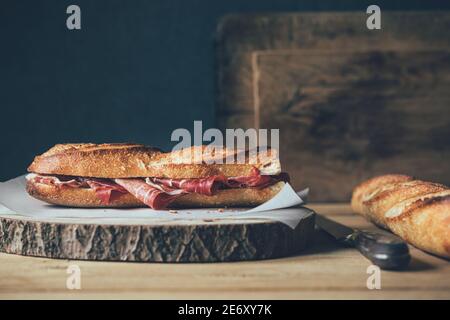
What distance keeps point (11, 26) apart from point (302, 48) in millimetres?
1273

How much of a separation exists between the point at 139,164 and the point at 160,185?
0.09 meters

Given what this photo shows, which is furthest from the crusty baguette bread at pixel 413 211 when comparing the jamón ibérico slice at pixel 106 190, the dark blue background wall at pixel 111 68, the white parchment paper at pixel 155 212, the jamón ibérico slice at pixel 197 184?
the dark blue background wall at pixel 111 68

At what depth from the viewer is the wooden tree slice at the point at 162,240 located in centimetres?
152

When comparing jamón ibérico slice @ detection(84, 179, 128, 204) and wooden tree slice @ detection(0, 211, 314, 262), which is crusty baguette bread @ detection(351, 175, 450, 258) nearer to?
wooden tree slice @ detection(0, 211, 314, 262)

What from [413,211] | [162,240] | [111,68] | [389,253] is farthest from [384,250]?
[111,68]

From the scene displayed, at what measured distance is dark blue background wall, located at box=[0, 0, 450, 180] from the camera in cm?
280

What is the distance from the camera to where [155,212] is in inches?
66.6

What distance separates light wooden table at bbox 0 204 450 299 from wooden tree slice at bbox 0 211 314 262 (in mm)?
23

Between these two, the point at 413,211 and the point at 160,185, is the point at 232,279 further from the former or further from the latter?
the point at 413,211

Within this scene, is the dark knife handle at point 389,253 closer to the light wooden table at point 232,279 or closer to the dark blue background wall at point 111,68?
the light wooden table at point 232,279

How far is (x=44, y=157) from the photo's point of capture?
1873 millimetres
